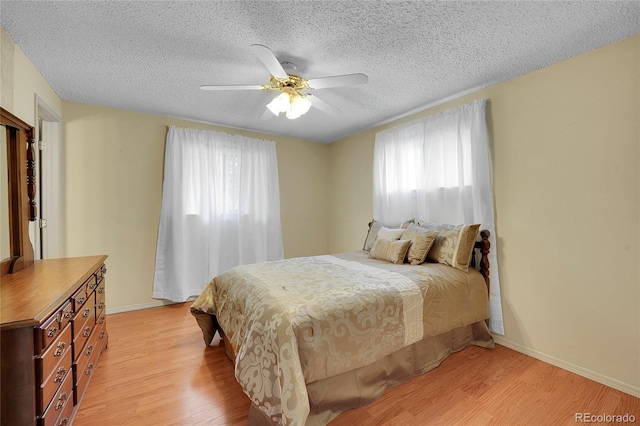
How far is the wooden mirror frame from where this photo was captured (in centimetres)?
175

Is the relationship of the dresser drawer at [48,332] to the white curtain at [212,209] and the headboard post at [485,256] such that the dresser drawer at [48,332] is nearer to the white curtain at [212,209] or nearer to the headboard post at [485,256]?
the white curtain at [212,209]

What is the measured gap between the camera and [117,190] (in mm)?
3256

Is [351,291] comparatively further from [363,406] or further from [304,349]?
[363,406]

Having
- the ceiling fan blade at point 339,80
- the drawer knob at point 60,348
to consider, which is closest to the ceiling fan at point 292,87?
the ceiling fan blade at point 339,80

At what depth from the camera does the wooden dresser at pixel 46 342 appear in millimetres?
1100

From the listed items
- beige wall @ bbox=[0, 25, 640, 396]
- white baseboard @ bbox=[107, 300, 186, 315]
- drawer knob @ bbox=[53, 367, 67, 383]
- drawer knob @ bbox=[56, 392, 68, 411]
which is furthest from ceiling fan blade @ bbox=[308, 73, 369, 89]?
white baseboard @ bbox=[107, 300, 186, 315]

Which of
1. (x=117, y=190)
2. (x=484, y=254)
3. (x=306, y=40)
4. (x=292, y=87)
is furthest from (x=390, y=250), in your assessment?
(x=117, y=190)

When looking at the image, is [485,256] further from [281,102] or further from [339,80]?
[281,102]

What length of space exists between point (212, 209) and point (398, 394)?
9.90 feet

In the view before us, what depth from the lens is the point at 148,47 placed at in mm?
1991

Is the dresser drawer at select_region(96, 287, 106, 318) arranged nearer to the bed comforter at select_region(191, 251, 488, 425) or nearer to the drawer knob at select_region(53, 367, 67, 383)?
the bed comforter at select_region(191, 251, 488, 425)

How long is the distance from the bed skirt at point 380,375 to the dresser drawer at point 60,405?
35.8 inches

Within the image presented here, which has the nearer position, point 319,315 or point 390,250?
point 319,315

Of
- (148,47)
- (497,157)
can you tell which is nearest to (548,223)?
(497,157)
